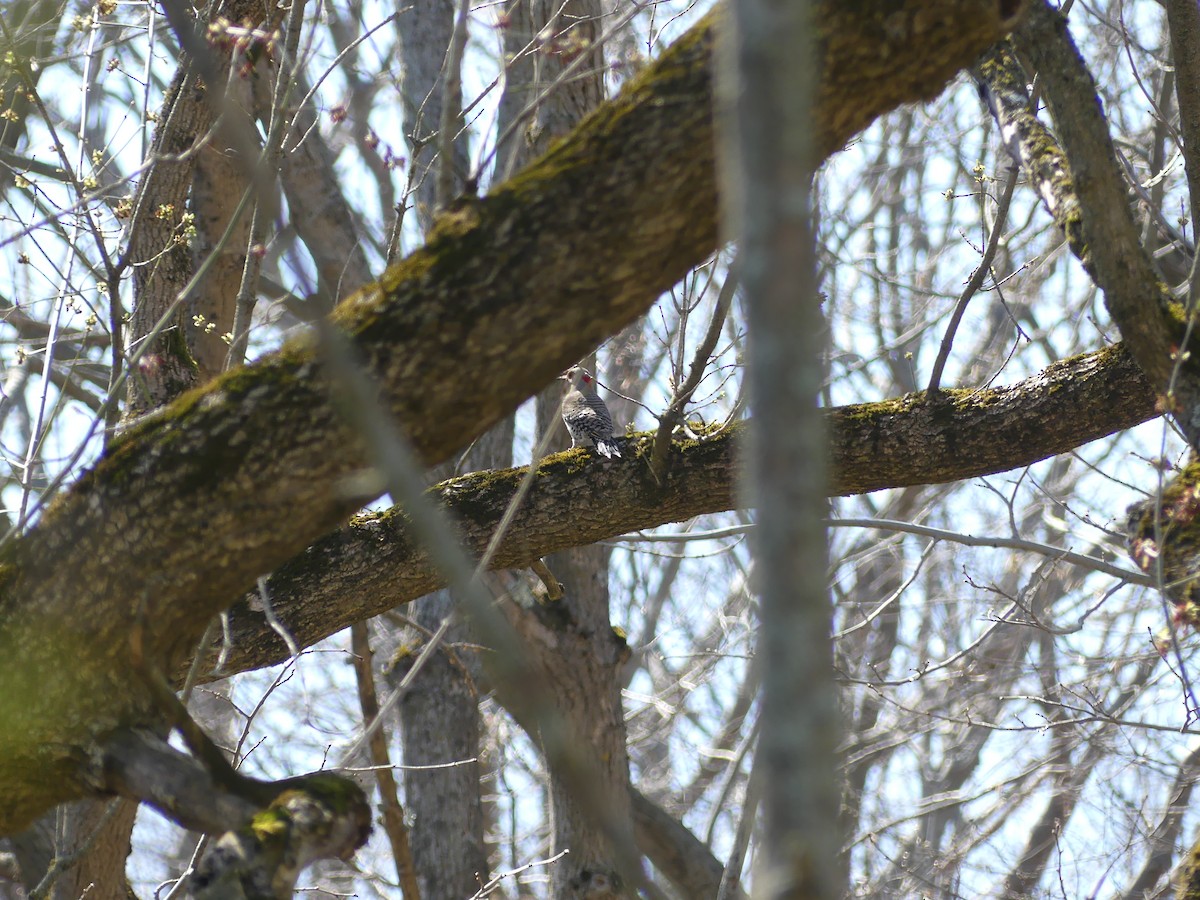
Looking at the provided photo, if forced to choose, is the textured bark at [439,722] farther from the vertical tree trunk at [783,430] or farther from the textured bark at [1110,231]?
the vertical tree trunk at [783,430]

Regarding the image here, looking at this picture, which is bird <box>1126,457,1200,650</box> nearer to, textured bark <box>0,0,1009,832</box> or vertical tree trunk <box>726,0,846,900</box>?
textured bark <box>0,0,1009,832</box>

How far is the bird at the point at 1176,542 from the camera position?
249 centimetres

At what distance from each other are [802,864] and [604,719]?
4.30m

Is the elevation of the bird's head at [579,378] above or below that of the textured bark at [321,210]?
below

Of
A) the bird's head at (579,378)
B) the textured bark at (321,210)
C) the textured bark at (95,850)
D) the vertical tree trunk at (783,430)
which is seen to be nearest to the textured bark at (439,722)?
the textured bark at (321,210)

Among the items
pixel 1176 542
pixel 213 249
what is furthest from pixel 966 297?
pixel 213 249

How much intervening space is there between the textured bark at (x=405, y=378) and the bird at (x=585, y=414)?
1.44 metres

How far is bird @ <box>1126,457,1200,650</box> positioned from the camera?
2494 mm

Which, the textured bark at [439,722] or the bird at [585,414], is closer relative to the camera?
the bird at [585,414]

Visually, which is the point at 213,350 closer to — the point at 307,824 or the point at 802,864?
the point at 307,824

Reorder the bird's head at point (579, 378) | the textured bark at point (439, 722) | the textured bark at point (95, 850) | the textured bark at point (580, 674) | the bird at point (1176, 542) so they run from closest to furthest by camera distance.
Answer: the bird at point (1176, 542), the textured bark at point (95, 850), the bird's head at point (579, 378), the textured bark at point (580, 674), the textured bark at point (439, 722)

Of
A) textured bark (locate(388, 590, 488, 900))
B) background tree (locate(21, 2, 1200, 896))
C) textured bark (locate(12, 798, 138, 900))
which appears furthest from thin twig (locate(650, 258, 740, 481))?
textured bark (locate(388, 590, 488, 900))

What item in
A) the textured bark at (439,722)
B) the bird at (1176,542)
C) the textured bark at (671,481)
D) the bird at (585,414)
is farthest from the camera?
the textured bark at (439,722)

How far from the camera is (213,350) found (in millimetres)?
4129
